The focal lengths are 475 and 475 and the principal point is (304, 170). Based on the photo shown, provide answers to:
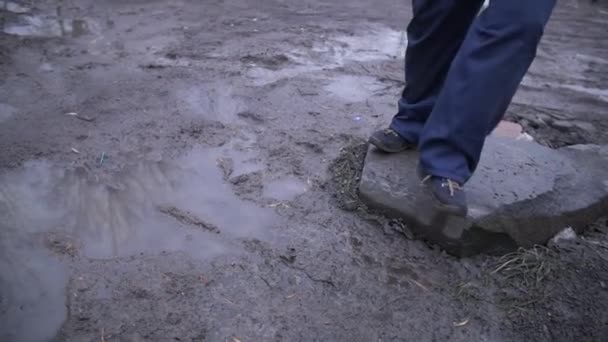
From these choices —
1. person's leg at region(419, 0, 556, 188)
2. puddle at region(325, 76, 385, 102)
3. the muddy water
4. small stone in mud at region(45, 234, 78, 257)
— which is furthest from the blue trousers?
small stone in mud at region(45, 234, 78, 257)

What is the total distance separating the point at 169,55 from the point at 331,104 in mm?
1350

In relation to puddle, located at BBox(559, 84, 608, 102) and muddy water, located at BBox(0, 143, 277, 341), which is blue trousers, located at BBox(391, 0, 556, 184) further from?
puddle, located at BBox(559, 84, 608, 102)

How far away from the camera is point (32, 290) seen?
5.07 feet

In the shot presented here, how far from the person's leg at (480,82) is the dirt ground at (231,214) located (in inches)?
16.3

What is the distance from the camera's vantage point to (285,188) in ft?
7.03

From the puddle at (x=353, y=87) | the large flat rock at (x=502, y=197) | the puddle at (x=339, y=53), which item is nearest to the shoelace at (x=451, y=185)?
the large flat rock at (x=502, y=197)

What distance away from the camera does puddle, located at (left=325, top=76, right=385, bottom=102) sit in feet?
10.2

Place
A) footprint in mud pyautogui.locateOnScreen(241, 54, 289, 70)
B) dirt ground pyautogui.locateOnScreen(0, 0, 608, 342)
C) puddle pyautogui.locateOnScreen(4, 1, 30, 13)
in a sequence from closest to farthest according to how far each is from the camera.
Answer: dirt ground pyautogui.locateOnScreen(0, 0, 608, 342) → footprint in mud pyautogui.locateOnScreen(241, 54, 289, 70) → puddle pyautogui.locateOnScreen(4, 1, 30, 13)

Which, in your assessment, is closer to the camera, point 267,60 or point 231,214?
point 231,214

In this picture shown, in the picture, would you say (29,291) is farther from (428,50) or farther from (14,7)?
(14,7)

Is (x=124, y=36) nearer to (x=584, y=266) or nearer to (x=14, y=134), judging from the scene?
(x=14, y=134)

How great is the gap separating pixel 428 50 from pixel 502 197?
66 centimetres

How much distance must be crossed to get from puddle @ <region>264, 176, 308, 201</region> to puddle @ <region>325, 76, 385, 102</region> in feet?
3.48

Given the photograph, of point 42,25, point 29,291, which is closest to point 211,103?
point 29,291
